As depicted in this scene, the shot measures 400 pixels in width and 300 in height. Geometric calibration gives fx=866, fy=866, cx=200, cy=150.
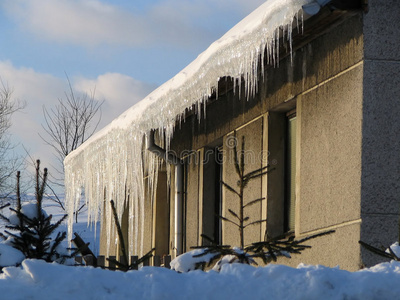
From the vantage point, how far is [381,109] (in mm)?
6887

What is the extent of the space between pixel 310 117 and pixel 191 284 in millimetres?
4690

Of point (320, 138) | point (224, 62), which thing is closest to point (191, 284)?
point (320, 138)

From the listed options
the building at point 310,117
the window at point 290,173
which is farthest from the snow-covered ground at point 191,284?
the window at point 290,173

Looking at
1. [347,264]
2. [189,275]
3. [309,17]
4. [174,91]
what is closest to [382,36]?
[309,17]

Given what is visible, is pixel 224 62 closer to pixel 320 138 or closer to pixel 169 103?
pixel 320 138

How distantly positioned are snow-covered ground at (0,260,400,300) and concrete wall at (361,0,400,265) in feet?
11.2

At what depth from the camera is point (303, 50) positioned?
8.05m

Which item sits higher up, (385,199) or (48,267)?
(385,199)

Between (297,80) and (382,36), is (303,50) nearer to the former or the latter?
(297,80)

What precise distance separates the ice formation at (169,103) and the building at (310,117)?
18mm

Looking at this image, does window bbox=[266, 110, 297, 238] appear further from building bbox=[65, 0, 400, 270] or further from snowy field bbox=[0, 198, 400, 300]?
snowy field bbox=[0, 198, 400, 300]

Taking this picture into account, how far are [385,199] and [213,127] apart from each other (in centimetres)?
443

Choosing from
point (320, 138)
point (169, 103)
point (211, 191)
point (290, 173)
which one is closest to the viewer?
point (320, 138)

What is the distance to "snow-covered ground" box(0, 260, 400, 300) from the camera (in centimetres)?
327
